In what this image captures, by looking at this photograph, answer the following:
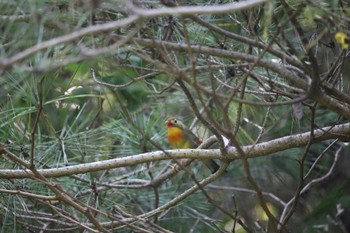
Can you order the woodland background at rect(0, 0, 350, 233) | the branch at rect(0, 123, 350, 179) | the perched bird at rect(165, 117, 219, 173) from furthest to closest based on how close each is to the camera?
the perched bird at rect(165, 117, 219, 173) → the branch at rect(0, 123, 350, 179) → the woodland background at rect(0, 0, 350, 233)

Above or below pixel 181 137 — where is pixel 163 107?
above

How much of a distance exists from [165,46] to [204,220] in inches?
66.7

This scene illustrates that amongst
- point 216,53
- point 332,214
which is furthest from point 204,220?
point 216,53

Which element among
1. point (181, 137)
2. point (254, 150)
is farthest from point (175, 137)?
point (254, 150)

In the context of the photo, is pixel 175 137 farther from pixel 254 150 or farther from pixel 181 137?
pixel 254 150

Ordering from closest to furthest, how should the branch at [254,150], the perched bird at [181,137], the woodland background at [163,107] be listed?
1. the woodland background at [163,107]
2. the branch at [254,150]
3. the perched bird at [181,137]

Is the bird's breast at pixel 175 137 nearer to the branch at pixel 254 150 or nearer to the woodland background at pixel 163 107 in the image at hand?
the woodland background at pixel 163 107

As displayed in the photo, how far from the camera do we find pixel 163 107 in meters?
3.60

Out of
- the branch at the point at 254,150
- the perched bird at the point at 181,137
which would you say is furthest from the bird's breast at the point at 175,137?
the branch at the point at 254,150

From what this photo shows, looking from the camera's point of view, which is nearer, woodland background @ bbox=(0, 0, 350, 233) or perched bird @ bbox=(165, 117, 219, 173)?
woodland background @ bbox=(0, 0, 350, 233)

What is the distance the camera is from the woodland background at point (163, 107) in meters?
1.78

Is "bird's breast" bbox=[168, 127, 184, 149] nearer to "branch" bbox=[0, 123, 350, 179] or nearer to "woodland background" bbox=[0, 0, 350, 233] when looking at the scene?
"woodland background" bbox=[0, 0, 350, 233]

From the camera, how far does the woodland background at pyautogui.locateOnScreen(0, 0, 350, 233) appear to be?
1.78 meters

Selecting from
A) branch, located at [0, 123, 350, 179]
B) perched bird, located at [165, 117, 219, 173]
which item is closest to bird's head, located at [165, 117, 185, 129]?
perched bird, located at [165, 117, 219, 173]
